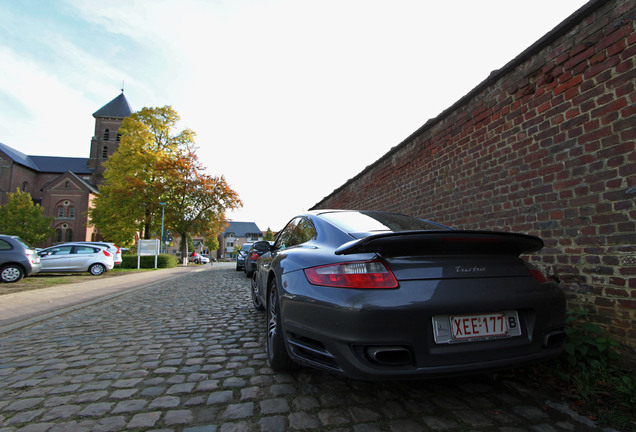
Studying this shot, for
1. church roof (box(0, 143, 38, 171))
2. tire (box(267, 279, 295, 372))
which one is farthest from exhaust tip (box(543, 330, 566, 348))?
church roof (box(0, 143, 38, 171))

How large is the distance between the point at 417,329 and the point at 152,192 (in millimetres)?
28150

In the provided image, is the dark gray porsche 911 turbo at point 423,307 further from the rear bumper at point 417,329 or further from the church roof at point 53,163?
A: the church roof at point 53,163

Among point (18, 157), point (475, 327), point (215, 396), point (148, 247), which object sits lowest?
point (215, 396)

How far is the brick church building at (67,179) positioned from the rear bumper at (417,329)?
49926mm

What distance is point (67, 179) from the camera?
47500mm

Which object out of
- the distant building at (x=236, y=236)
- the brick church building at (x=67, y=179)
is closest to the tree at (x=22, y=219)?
the brick church building at (x=67, y=179)

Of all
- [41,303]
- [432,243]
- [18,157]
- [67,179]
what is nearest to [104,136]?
[67,179]

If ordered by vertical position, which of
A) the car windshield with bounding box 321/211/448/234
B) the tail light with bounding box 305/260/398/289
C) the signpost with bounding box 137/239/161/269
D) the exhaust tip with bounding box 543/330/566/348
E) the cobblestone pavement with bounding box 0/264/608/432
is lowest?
the cobblestone pavement with bounding box 0/264/608/432

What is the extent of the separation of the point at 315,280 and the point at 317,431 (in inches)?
32.0

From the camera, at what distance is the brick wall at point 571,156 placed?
2387mm

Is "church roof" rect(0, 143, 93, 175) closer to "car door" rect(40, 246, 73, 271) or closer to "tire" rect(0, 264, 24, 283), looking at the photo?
"car door" rect(40, 246, 73, 271)

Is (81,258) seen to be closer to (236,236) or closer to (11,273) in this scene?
(11,273)

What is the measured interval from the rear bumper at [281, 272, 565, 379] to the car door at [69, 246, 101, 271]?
50.7 feet

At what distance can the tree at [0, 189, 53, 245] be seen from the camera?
37.4 meters
